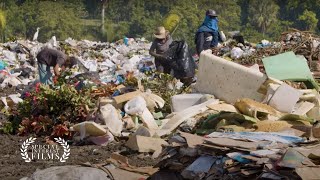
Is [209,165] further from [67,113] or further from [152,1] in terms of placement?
[152,1]

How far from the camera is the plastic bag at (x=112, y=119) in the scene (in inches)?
285

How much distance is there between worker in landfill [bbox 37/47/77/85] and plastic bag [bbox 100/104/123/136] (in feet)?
8.40

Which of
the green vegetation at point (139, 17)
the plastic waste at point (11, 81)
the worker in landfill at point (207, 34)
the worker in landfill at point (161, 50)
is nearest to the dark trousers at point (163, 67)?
the worker in landfill at point (161, 50)

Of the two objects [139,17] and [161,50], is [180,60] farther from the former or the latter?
[139,17]

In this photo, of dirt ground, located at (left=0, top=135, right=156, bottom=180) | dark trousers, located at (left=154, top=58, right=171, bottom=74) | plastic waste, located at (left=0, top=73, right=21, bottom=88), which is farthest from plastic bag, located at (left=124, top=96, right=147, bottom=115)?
plastic waste, located at (left=0, top=73, right=21, bottom=88)

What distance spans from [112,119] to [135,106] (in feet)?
1.31

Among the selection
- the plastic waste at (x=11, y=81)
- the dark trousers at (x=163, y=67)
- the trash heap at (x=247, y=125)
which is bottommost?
the plastic waste at (x=11, y=81)

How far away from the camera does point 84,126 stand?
7102 mm

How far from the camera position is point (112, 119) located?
734 cm

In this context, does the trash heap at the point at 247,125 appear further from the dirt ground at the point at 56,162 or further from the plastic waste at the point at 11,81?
the plastic waste at the point at 11,81

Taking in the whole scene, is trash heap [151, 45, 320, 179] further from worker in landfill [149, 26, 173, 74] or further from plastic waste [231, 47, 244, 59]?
plastic waste [231, 47, 244, 59]

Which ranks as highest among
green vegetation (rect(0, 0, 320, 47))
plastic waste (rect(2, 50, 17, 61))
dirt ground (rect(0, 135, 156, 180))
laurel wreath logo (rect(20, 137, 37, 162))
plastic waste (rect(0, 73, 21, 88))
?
dirt ground (rect(0, 135, 156, 180))

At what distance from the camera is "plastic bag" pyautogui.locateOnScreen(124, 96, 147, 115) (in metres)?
7.54

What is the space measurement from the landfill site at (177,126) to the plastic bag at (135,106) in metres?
0.01
